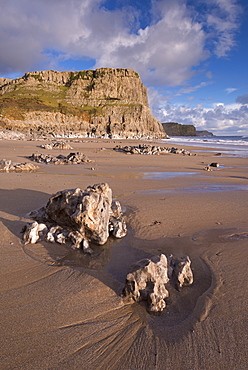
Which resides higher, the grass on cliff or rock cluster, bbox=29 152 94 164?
the grass on cliff

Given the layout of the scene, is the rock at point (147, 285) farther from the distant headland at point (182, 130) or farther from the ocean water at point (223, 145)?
the distant headland at point (182, 130)

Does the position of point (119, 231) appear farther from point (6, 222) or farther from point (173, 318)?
point (6, 222)


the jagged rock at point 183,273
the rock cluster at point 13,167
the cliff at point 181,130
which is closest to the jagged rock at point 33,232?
the jagged rock at point 183,273

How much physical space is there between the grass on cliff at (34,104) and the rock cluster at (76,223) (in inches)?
2457

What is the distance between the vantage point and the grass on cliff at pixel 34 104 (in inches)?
2331

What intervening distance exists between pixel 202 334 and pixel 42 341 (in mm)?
1260

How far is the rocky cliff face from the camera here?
198 feet

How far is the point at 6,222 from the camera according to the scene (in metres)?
3.54

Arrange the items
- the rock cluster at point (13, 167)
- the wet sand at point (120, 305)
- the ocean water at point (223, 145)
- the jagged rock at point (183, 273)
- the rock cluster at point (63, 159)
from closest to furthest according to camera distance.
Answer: the wet sand at point (120, 305)
the jagged rock at point (183, 273)
the rock cluster at point (13, 167)
the rock cluster at point (63, 159)
the ocean water at point (223, 145)

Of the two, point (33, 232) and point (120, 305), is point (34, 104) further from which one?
point (120, 305)

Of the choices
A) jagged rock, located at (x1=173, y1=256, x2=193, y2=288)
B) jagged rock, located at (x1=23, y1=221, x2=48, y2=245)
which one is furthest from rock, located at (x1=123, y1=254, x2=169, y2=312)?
jagged rock, located at (x1=23, y1=221, x2=48, y2=245)

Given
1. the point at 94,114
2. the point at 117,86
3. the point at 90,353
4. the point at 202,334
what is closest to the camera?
the point at 90,353

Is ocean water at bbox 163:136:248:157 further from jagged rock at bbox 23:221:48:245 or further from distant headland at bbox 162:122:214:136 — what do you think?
distant headland at bbox 162:122:214:136

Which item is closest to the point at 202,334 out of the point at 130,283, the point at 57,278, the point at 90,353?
the point at 130,283
